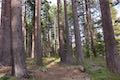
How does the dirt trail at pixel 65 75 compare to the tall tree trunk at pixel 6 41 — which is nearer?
the dirt trail at pixel 65 75

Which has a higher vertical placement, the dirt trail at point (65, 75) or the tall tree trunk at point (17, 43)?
the tall tree trunk at point (17, 43)

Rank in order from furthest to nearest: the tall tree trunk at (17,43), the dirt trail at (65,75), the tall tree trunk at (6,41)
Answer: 1. the tall tree trunk at (6,41)
2. the dirt trail at (65,75)
3. the tall tree trunk at (17,43)

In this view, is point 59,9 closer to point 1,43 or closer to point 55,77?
point 1,43

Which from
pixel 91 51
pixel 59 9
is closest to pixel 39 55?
pixel 59 9

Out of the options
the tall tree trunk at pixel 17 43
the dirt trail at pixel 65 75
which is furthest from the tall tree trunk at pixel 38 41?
the tall tree trunk at pixel 17 43

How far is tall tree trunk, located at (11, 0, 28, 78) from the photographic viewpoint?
37.6 feet

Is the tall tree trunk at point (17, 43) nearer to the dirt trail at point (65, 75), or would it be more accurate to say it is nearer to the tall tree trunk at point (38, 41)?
the dirt trail at point (65, 75)

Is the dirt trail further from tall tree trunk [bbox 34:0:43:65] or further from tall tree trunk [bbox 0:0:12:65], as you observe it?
tall tree trunk [bbox 34:0:43:65]

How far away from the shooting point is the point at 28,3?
31375 mm

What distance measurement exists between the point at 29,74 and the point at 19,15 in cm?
274

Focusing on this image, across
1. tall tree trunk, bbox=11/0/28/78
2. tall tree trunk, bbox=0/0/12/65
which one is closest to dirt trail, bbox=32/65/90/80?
tall tree trunk, bbox=11/0/28/78

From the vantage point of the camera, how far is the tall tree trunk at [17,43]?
37.6ft

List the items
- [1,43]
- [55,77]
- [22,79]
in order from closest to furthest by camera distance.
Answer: [22,79], [55,77], [1,43]

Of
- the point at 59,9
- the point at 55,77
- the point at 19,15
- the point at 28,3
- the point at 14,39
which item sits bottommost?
the point at 55,77
